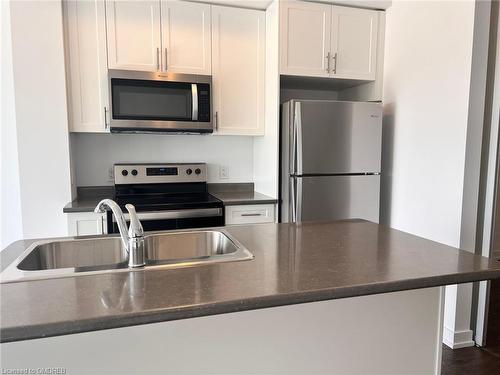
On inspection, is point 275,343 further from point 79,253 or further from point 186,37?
Result: point 186,37

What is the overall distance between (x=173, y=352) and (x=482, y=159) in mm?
2170

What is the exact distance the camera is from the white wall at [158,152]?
288 centimetres

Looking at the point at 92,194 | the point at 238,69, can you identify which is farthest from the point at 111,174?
the point at 238,69

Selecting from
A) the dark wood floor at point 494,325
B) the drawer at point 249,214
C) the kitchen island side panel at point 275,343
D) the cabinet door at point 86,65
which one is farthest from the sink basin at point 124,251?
the dark wood floor at point 494,325

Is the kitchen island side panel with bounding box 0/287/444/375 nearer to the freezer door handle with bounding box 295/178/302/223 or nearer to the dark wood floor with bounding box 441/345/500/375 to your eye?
the dark wood floor with bounding box 441/345/500/375

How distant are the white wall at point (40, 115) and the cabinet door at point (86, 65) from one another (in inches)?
3.8

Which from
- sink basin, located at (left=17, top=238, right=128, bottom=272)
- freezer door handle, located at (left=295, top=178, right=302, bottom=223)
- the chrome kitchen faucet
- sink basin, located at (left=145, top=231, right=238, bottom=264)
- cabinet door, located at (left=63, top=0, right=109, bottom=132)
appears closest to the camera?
Answer: the chrome kitchen faucet

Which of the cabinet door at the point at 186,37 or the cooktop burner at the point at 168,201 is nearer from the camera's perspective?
the cooktop burner at the point at 168,201

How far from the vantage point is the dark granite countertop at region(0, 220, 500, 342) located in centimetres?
79

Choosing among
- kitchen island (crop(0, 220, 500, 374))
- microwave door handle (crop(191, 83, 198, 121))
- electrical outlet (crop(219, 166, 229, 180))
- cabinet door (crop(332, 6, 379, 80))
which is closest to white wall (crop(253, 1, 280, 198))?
electrical outlet (crop(219, 166, 229, 180))

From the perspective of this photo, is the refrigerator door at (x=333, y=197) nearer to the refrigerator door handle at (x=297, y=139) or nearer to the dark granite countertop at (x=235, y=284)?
the refrigerator door handle at (x=297, y=139)

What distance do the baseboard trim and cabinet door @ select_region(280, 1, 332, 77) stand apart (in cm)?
204

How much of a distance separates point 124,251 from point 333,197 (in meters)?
1.69

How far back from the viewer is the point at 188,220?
2480 millimetres
